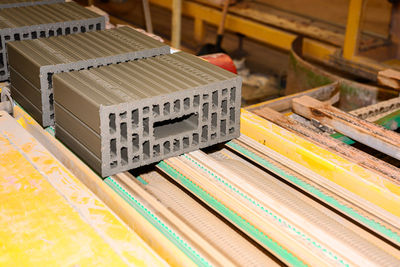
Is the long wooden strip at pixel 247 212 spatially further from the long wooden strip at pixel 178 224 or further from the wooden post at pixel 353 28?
the wooden post at pixel 353 28

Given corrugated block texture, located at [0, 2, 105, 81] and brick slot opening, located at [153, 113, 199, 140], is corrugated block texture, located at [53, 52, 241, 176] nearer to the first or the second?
brick slot opening, located at [153, 113, 199, 140]

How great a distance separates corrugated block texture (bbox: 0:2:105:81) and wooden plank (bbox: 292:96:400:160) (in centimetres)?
101

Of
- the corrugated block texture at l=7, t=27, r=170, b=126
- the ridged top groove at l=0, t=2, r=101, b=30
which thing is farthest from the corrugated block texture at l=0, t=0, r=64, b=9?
the corrugated block texture at l=7, t=27, r=170, b=126

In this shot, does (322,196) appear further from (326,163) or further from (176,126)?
(176,126)

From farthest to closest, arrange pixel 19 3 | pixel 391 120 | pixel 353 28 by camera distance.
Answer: pixel 353 28 → pixel 19 3 → pixel 391 120

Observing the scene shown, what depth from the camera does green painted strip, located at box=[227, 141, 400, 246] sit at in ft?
4.56

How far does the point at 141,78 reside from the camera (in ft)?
5.55

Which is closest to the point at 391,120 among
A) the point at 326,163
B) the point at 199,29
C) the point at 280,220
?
the point at 326,163

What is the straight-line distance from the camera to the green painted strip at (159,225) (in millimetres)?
1253

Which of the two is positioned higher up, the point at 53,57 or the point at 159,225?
the point at 53,57

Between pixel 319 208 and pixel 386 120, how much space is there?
40.4 inches

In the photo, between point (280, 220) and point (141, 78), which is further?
point (141, 78)

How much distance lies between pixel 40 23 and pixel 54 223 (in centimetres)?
116

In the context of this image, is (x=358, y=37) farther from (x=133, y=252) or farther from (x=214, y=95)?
(x=133, y=252)
